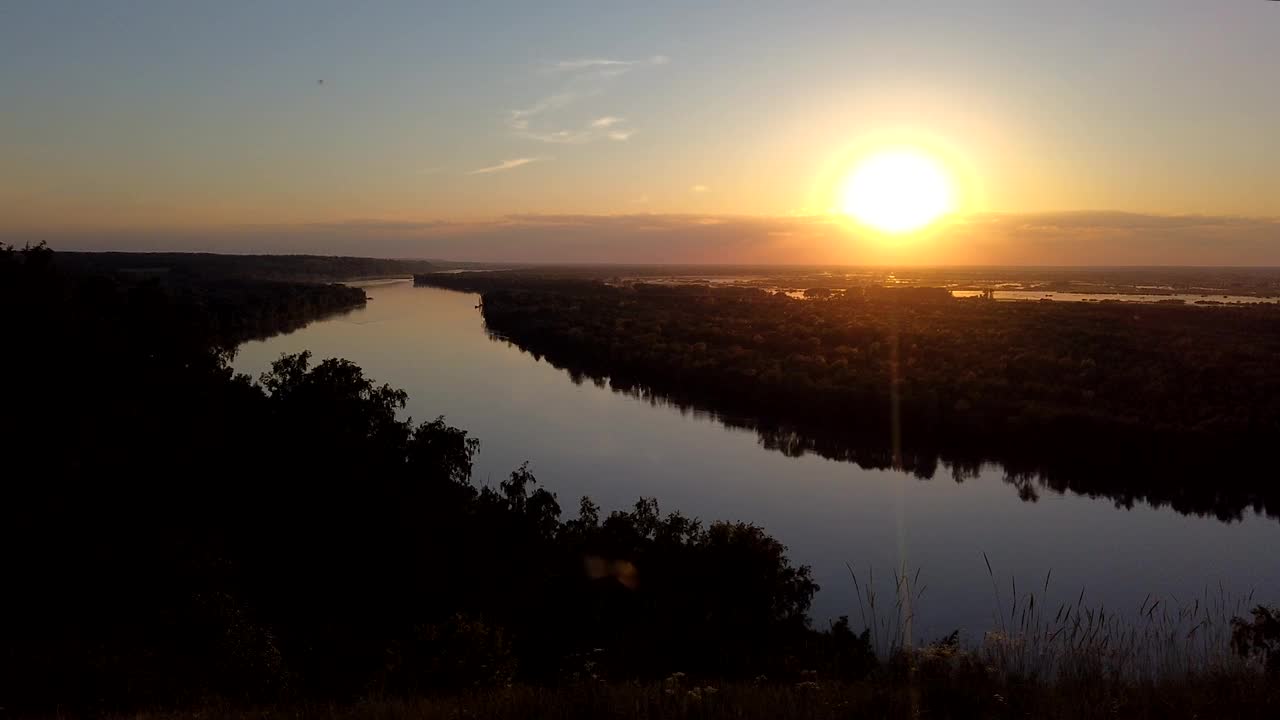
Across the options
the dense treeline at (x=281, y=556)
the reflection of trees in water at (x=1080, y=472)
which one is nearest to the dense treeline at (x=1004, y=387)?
the reflection of trees in water at (x=1080, y=472)

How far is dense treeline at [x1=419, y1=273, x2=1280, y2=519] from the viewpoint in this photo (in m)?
27.5

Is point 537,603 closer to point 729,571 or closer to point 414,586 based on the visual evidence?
point 414,586

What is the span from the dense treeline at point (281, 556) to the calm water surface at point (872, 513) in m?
4.33

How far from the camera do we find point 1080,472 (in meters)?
27.1

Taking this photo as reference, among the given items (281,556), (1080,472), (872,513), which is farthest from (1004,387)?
(281,556)

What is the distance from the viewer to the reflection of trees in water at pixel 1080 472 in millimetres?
24328

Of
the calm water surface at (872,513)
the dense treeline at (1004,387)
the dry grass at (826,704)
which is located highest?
the dry grass at (826,704)

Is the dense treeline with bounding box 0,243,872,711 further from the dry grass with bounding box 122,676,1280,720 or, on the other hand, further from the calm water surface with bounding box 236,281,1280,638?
the calm water surface with bounding box 236,281,1280,638

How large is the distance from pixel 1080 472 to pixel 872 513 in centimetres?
889

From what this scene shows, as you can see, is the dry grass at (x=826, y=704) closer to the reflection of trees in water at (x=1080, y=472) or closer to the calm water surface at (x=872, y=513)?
the calm water surface at (x=872, y=513)

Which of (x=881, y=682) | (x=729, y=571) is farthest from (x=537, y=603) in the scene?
(x=881, y=682)

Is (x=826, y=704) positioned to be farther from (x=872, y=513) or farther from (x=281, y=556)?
(x=872, y=513)

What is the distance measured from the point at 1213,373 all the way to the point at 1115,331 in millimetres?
20412

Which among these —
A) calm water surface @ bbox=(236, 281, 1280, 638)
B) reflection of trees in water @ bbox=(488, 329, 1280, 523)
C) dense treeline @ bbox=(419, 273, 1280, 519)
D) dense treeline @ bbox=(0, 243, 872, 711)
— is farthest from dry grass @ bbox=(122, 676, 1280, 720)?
dense treeline @ bbox=(419, 273, 1280, 519)
